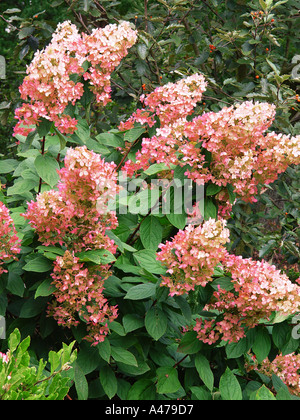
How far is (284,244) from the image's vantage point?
13.3ft

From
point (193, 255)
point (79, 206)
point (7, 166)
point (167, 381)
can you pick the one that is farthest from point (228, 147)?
point (7, 166)

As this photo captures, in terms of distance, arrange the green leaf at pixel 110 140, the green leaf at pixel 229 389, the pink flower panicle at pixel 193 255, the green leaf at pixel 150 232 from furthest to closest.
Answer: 1. the green leaf at pixel 110 140
2. the green leaf at pixel 150 232
3. the green leaf at pixel 229 389
4. the pink flower panicle at pixel 193 255

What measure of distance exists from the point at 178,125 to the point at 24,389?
47.7 inches

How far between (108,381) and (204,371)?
1.27ft

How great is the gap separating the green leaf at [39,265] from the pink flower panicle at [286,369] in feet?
3.74

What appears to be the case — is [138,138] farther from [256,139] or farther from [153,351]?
[153,351]

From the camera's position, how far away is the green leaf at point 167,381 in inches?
80.1

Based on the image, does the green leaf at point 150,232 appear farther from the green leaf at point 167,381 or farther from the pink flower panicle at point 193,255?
the green leaf at point 167,381

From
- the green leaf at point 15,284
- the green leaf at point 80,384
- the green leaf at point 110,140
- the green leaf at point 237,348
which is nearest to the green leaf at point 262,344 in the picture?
the green leaf at point 237,348

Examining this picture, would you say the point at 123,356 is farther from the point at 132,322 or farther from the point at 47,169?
the point at 47,169

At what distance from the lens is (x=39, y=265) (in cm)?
190

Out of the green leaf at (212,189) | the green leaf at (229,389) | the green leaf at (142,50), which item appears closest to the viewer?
the green leaf at (229,389)

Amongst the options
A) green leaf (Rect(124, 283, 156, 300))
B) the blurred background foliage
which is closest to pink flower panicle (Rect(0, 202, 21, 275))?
green leaf (Rect(124, 283, 156, 300))
